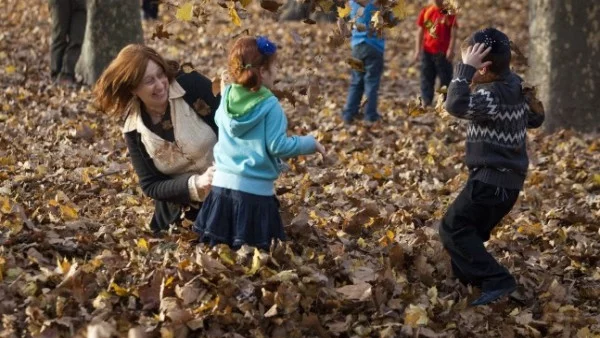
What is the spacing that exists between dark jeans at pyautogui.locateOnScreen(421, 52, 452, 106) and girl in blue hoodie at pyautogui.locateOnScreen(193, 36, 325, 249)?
20.1 feet

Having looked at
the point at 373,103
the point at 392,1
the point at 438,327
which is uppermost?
the point at 392,1

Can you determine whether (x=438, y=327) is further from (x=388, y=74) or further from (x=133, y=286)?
(x=388, y=74)

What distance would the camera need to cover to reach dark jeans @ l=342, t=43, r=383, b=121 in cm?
965

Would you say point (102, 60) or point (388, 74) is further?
point (388, 74)

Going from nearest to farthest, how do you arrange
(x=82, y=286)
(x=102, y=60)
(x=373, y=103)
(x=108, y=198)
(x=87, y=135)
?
(x=82, y=286), (x=108, y=198), (x=87, y=135), (x=373, y=103), (x=102, y=60)

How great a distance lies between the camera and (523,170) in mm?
4789

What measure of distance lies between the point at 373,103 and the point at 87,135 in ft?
10.3

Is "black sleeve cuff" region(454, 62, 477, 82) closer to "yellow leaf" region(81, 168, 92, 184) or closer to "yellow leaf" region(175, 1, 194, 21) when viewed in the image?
"yellow leaf" region(175, 1, 194, 21)

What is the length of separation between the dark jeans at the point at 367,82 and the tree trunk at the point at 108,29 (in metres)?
2.84

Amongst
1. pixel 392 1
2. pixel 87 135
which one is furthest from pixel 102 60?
pixel 392 1

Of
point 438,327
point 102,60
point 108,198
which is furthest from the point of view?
point 102,60

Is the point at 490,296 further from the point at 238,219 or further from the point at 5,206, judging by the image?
the point at 5,206

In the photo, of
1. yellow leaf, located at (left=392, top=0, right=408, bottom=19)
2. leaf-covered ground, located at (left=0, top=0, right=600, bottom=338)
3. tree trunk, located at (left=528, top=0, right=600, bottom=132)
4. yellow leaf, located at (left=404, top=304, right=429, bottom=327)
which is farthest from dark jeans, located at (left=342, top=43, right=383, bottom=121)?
yellow leaf, located at (left=404, top=304, right=429, bottom=327)

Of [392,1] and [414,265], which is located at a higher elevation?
[392,1]
